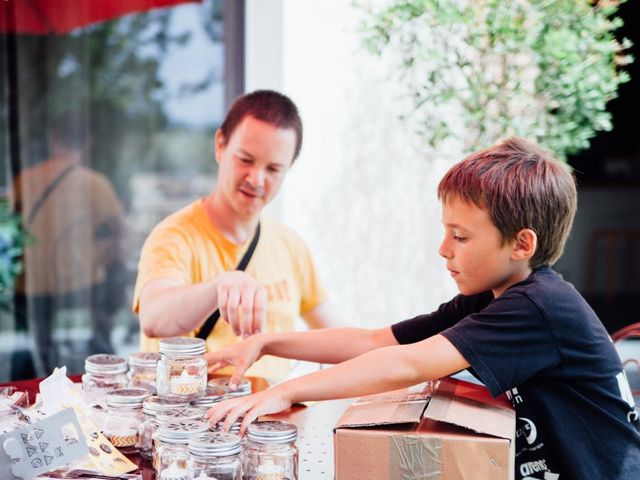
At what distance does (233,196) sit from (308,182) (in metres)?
1.67

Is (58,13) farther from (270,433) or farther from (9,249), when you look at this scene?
(270,433)

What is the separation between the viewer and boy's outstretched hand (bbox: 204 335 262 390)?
183 centimetres

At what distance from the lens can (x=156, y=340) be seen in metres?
2.36

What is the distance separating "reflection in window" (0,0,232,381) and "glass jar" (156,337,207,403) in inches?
90.9

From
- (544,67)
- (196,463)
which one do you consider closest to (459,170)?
(196,463)

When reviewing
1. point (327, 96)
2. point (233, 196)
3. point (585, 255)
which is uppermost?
point (327, 96)

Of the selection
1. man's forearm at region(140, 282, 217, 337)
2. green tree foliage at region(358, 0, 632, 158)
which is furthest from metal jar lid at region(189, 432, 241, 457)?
green tree foliage at region(358, 0, 632, 158)

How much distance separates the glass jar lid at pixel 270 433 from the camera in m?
1.33

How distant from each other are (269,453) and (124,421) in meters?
0.35

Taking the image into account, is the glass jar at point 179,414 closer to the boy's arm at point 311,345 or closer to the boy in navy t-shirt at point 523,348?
the boy in navy t-shirt at point 523,348

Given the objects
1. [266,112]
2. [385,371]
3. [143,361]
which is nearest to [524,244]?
[385,371]

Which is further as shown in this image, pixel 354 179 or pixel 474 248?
pixel 354 179

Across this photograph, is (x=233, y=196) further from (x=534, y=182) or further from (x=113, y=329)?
(x=113, y=329)

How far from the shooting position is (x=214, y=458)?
50.5 inches
